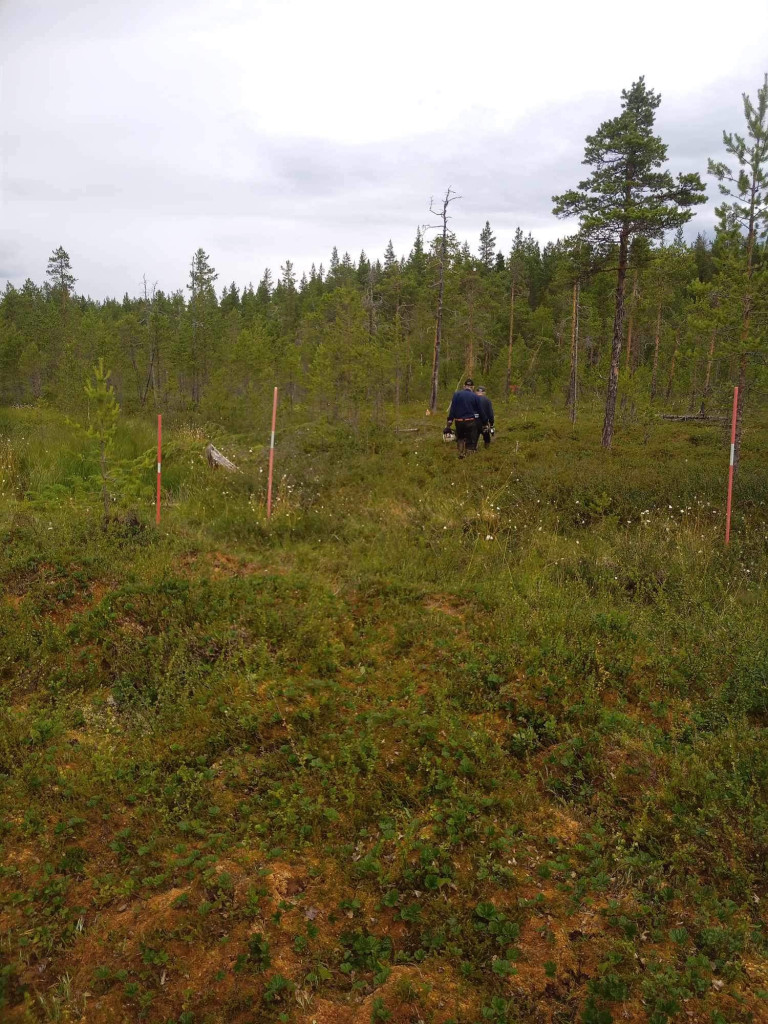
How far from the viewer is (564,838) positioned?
3863 mm

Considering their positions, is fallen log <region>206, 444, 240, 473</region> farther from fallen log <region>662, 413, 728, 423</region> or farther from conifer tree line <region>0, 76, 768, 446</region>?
fallen log <region>662, 413, 728, 423</region>

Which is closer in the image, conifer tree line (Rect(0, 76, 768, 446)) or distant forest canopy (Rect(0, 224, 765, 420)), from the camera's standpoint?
conifer tree line (Rect(0, 76, 768, 446))

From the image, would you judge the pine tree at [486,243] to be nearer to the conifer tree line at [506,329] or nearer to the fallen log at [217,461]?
the conifer tree line at [506,329]

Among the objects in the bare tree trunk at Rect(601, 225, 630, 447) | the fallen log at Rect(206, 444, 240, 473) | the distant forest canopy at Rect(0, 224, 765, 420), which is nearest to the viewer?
the fallen log at Rect(206, 444, 240, 473)

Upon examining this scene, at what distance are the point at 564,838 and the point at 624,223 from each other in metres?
17.7

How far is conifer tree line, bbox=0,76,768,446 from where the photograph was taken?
1686cm

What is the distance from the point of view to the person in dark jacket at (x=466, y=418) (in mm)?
13367

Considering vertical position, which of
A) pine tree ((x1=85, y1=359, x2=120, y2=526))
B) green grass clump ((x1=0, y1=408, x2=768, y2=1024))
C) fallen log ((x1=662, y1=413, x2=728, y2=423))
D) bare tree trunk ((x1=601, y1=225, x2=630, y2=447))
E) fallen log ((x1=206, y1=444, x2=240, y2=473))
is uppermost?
bare tree trunk ((x1=601, y1=225, x2=630, y2=447))

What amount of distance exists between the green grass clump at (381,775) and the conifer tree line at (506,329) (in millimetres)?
12196

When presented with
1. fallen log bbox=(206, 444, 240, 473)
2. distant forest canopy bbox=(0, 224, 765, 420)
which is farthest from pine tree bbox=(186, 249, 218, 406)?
fallen log bbox=(206, 444, 240, 473)

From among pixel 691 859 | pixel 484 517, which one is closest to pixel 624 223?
pixel 484 517

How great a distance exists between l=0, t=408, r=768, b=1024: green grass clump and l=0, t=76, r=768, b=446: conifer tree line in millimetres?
12196

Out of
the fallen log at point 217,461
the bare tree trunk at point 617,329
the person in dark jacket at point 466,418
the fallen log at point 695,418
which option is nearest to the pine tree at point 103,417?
the fallen log at point 217,461

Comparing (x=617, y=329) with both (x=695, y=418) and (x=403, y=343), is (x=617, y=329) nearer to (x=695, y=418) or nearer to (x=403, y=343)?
(x=695, y=418)
